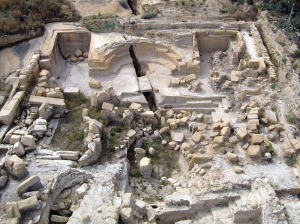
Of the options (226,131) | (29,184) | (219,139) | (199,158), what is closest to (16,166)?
(29,184)

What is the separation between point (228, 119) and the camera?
14.1m

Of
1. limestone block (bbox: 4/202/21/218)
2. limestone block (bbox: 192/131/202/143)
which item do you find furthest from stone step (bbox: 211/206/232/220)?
limestone block (bbox: 4/202/21/218)

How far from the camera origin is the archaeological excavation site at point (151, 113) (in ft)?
36.4

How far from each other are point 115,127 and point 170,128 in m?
2.05

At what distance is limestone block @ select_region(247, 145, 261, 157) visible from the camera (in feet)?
40.0

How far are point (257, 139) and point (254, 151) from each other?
54 cm

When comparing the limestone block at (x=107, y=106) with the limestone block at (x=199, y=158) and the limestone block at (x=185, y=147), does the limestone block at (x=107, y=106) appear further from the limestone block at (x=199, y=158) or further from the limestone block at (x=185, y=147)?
the limestone block at (x=199, y=158)

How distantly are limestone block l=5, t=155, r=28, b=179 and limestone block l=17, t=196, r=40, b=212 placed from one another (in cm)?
122

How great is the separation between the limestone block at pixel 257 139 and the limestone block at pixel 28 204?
6.82 m

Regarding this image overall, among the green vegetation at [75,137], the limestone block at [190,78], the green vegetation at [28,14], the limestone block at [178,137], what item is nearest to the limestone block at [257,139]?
the limestone block at [178,137]

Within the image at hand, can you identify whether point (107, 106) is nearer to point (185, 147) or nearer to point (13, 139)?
point (185, 147)

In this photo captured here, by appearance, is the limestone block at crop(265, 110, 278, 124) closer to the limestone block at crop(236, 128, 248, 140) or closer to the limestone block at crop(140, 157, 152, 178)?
the limestone block at crop(236, 128, 248, 140)

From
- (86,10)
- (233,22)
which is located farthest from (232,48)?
(86,10)

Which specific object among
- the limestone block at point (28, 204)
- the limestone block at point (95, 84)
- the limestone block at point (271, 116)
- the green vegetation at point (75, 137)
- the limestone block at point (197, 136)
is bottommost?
the limestone block at point (197, 136)
